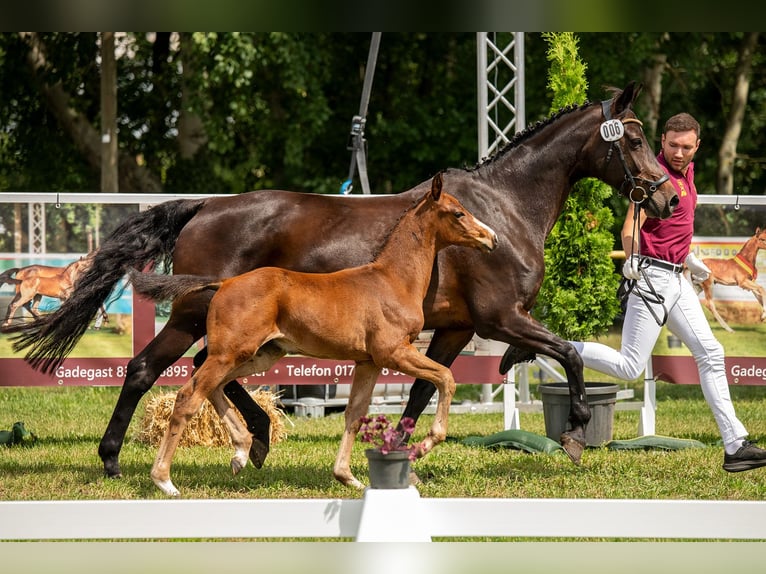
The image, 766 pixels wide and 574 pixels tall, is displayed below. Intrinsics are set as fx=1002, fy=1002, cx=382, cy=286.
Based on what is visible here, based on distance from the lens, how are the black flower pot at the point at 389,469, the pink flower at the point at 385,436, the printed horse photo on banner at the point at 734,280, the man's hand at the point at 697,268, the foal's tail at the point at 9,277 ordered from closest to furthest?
the black flower pot at the point at 389,469
the pink flower at the point at 385,436
the man's hand at the point at 697,268
the foal's tail at the point at 9,277
the printed horse photo on banner at the point at 734,280

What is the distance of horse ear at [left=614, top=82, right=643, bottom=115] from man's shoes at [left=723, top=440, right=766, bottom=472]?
2199 mm

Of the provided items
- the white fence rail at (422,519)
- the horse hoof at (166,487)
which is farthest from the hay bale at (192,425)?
the white fence rail at (422,519)

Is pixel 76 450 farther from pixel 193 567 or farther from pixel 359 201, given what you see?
pixel 193 567

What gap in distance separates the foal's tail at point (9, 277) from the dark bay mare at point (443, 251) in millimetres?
2127

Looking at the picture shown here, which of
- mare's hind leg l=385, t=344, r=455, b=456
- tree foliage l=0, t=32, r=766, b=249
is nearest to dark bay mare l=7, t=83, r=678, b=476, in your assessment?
mare's hind leg l=385, t=344, r=455, b=456

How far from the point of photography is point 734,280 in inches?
345

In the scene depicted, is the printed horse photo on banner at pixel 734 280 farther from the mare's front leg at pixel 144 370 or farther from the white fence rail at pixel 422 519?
the white fence rail at pixel 422 519

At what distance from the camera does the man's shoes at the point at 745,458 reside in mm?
5988

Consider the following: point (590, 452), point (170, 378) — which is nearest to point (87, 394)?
point (170, 378)

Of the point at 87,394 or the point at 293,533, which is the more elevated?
the point at 293,533

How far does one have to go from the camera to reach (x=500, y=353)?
8.98 m
